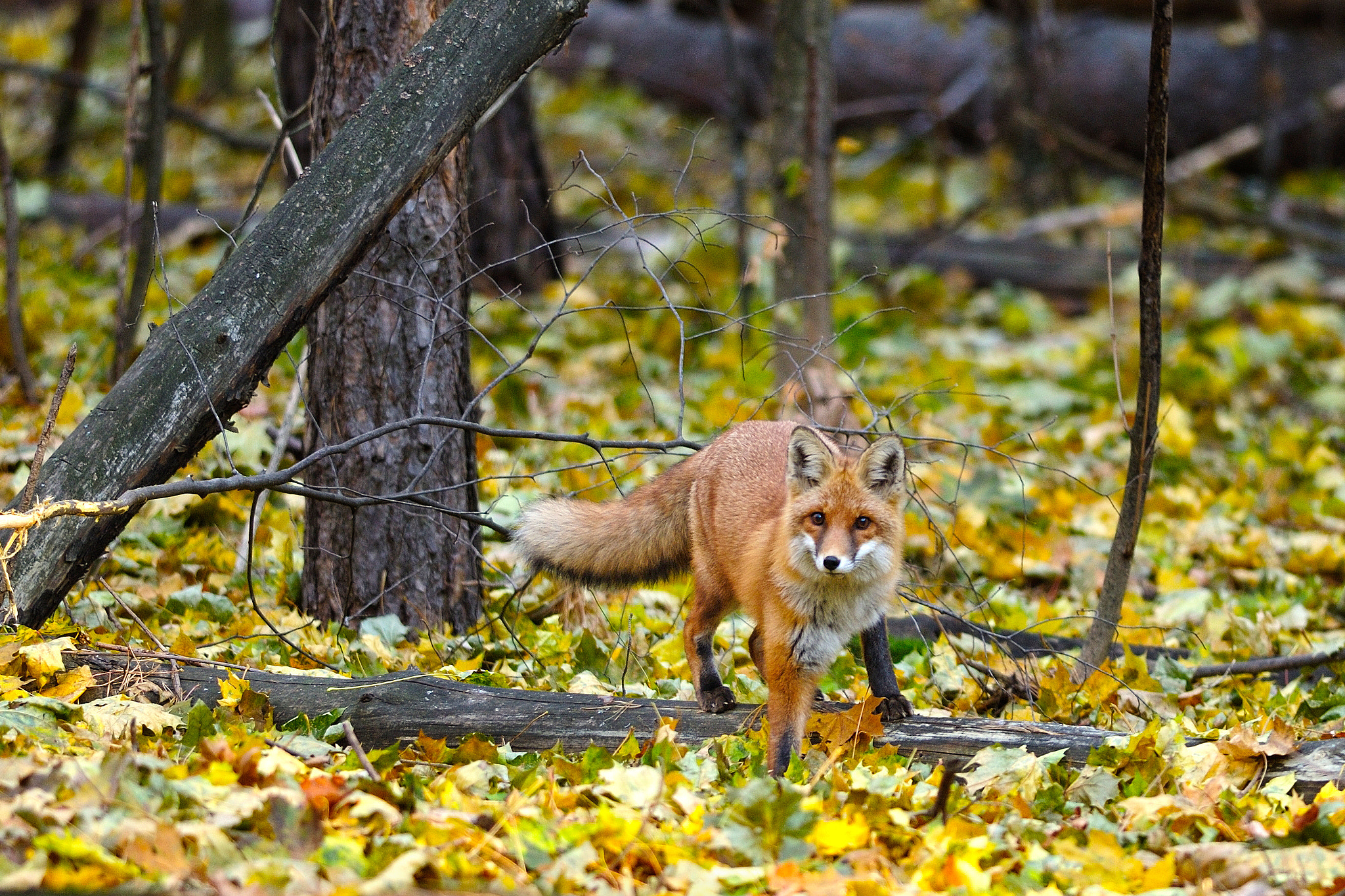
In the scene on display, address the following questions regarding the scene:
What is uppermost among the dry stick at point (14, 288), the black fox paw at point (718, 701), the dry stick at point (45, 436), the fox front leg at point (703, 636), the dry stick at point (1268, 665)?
the dry stick at point (14, 288)

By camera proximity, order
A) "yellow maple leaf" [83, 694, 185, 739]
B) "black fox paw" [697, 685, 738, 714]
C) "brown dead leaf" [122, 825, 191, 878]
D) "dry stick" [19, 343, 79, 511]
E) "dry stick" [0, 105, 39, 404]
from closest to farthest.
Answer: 1. "brown dead leaf" [122, 825, 191, 878]
2. "yellow maple leaf" [83, 694, 185, 739]
3. "dry stick" [19, 343, 79, 511]
4. "black fox paw" [697, 685, 738, 714]
5. "dry stick" [0, 105, 39, 404]

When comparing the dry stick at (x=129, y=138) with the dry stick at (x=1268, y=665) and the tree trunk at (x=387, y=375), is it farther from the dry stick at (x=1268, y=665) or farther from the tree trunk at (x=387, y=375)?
the dry stick at (x=1268, y=665)

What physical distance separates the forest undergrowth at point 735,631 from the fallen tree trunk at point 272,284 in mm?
418

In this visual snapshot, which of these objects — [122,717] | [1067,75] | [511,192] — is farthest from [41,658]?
[1067,75]

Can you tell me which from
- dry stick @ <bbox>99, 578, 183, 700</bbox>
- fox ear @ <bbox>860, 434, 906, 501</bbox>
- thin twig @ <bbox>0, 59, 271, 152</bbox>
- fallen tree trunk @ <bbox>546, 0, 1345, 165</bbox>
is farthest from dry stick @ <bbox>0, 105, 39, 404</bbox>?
fallen tree trunk @ <bbox>546, 0, 1345, 165</bbox>

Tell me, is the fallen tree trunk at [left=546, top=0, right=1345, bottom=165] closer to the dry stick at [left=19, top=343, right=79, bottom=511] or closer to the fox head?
the fox head

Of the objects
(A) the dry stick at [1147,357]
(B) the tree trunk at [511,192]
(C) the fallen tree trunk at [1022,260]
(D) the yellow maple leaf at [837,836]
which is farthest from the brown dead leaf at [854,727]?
(C) the fallen tree trunk at [1022,260]

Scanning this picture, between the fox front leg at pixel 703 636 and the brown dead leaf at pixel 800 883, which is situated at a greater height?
the fox front leg at pixel 703 636

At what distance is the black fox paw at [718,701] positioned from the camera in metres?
4.05

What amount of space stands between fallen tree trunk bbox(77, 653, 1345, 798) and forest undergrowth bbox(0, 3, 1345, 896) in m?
0.08

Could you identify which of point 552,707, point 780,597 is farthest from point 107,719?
point 780,597

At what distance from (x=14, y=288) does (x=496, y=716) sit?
4031 mm

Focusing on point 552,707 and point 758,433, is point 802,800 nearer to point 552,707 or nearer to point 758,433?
point 552,707

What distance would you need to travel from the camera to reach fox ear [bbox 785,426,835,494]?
3932 mm
